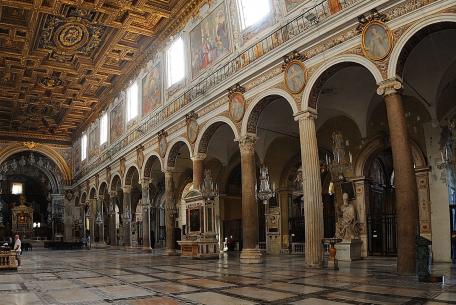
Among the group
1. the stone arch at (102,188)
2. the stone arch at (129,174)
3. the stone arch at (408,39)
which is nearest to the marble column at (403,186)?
the stone arch at (408,39)

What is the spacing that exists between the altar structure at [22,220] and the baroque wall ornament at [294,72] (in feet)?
122

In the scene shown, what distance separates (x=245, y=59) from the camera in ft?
47.3

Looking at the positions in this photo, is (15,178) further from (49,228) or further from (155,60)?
(155,60)

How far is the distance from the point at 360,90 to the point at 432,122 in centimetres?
247

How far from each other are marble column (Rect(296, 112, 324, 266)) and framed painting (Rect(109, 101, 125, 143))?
16.3 metres

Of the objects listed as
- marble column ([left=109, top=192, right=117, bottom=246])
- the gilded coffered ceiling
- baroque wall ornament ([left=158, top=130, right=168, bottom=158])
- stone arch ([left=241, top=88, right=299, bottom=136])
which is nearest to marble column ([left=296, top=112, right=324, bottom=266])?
→ stone arch ([left=241, top=88, right=299, bottom=136])

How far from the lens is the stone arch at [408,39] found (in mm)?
9000

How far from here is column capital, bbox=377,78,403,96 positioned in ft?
31.6

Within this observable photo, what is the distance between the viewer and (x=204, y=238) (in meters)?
16.5

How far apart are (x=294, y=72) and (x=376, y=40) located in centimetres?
281

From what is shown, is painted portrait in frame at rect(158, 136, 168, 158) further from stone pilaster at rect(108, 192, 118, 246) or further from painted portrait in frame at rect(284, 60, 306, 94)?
stone pilaster at rect(108, 192, 118, 246)

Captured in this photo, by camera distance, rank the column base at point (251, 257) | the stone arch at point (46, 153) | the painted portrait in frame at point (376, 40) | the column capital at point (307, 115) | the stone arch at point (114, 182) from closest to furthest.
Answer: the painted portrait in frame at point (376, 40)
the column capital at point (307, 115)
the column base at point (251, 257)
the stone arch at point (114, 182)
the stone arch at point (46, 153)

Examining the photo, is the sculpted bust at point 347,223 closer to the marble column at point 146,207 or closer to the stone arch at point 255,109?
the stone arch at point 255,109

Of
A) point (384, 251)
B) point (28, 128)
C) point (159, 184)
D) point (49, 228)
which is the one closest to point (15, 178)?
point (49, 228)
